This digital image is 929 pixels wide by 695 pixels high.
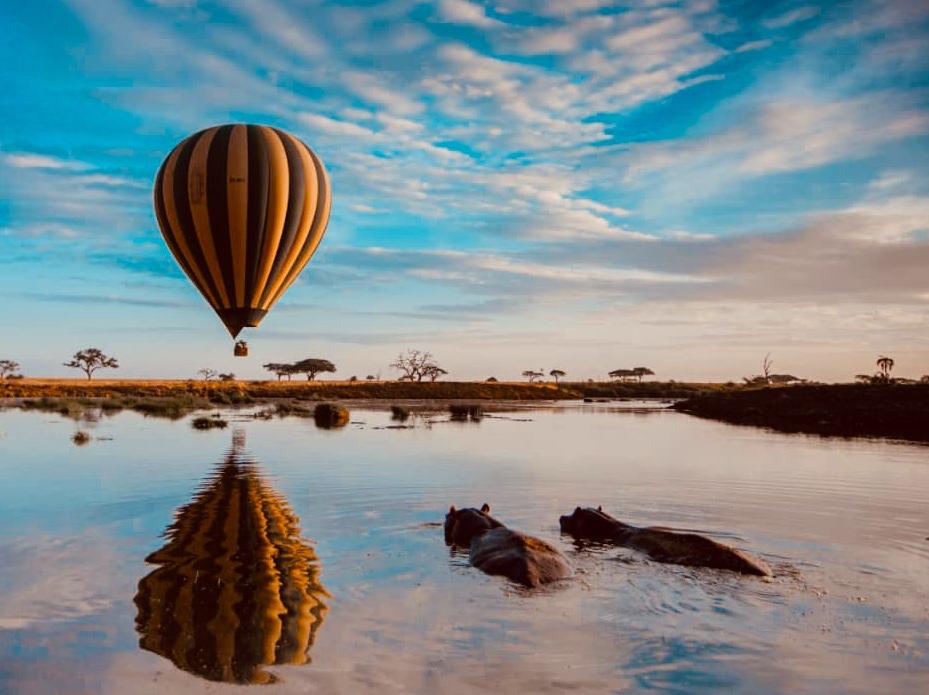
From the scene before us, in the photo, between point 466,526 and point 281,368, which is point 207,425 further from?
point 281,368

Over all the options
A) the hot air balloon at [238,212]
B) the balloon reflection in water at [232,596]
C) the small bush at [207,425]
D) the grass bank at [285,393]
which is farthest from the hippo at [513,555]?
the grass bank at [285,393]

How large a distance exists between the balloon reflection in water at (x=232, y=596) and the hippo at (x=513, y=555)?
2.55m

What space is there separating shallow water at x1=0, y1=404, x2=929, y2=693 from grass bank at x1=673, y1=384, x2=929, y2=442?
20.1 m

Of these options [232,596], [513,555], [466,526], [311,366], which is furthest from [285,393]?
[232,596]

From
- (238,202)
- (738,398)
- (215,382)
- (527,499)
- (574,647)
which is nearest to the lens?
(574,647)

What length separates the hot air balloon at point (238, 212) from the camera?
23359mm

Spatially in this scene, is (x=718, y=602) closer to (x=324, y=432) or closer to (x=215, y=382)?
(x=324, y=432)

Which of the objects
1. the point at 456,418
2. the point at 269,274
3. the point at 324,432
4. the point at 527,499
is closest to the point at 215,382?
the point at 456,418

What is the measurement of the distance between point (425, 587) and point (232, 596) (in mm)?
2582

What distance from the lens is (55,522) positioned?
1523 cm

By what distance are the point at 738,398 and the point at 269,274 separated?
162 ft

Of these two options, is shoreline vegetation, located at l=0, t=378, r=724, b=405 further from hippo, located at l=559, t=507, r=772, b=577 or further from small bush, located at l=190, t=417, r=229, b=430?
hippo, located at l=559, t=507, r=772, b=577

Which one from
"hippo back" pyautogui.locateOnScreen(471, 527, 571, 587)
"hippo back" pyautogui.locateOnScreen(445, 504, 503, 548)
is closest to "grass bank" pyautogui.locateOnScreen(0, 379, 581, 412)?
"hippo back" pyautogui.locateOnScreen(445, 504, 503, 548)

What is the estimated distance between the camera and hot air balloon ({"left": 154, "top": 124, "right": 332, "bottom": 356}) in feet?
76.6
